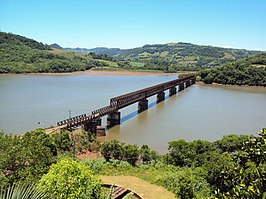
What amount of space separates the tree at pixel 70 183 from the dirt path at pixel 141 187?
5.09 m

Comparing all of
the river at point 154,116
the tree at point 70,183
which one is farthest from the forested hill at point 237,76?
the tree at point 70,183

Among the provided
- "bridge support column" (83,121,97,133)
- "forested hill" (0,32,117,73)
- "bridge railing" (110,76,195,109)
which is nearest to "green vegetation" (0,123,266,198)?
"bridge support column" (83,121,97,133)

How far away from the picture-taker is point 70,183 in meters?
10.8

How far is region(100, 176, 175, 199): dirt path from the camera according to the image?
1606 cm

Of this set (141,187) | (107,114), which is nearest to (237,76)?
(107,114)

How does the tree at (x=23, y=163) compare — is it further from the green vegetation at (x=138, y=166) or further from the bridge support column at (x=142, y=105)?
the bridge support column at (x=142, y=105)

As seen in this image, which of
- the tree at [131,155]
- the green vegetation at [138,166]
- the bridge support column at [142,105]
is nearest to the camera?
the green vegetation at [138,166]

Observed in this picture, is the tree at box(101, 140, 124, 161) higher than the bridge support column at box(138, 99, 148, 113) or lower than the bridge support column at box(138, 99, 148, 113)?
higher

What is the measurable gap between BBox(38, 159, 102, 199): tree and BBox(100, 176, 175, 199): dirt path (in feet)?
16.7

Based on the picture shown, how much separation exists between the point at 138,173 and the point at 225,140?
738cm

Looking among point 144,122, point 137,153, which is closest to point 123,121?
point 144,122

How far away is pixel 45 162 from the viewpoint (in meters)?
14.2

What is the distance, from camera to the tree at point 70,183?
34.6 ft

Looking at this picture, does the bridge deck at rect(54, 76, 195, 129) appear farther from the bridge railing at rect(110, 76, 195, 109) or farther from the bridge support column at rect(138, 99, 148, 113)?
the bridge support column at rect(138, 99, 148, 113)
